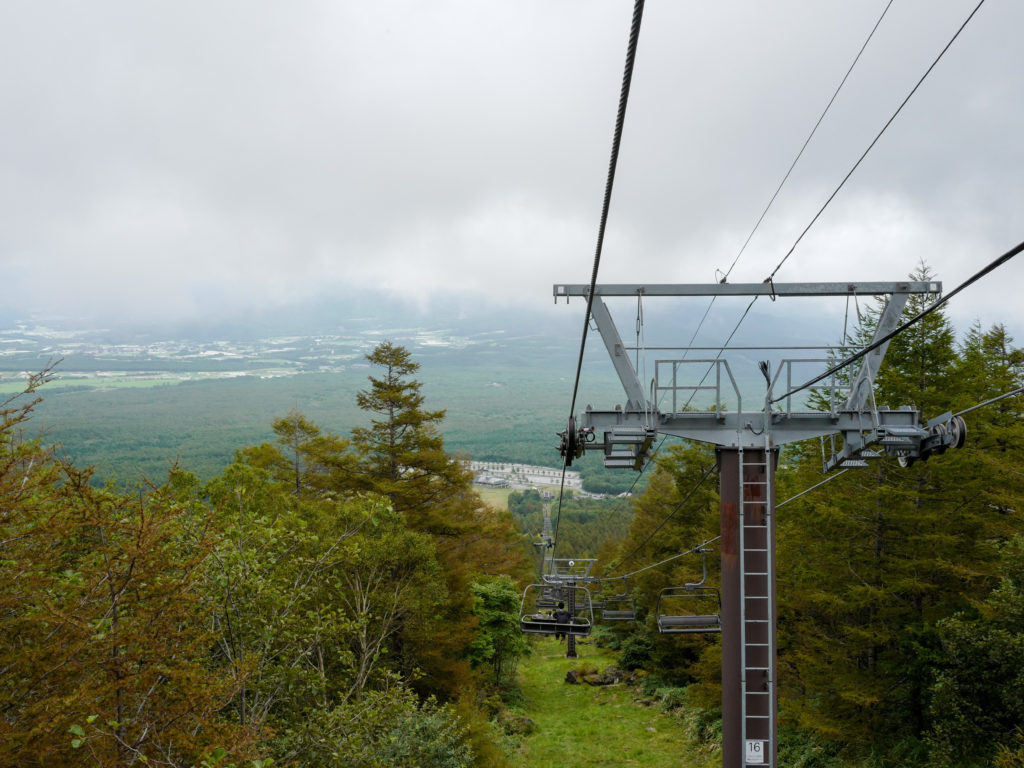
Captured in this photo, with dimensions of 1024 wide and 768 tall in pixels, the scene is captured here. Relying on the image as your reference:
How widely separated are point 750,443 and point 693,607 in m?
19.7

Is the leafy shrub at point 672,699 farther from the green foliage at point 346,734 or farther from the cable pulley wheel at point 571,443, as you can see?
the cable pulley wheel at point 571,443

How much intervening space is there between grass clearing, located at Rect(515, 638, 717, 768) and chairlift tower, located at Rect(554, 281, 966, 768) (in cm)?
1486

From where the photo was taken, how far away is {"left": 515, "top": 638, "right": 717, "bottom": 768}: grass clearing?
22547mm

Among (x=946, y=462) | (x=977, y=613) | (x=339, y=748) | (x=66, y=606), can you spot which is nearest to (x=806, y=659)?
(x=977, y=613)

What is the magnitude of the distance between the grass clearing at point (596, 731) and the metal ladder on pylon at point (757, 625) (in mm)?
14611

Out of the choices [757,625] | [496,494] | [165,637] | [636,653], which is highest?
[165,637]

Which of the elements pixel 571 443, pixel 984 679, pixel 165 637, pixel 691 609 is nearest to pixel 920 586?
pixel 984 679

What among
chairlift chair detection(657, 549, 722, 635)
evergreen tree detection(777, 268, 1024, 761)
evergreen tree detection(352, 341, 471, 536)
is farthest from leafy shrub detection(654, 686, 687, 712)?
evergreen tree detection(352, 341, 471, 536)

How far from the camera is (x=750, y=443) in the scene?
925 centimetres

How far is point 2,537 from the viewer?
21.6ft

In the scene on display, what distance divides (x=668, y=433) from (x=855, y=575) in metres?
10.8

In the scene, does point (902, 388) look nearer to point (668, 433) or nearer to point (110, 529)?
point (668, 433)

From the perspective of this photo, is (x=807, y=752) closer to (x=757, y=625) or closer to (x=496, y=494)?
(x=757, y=625)

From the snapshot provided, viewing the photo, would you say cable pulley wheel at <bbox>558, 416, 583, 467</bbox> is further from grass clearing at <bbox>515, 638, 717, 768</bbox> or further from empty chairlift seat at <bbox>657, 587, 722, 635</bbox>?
A: grass clearing at <bbox>515, 638, 717, 768</bbox>
